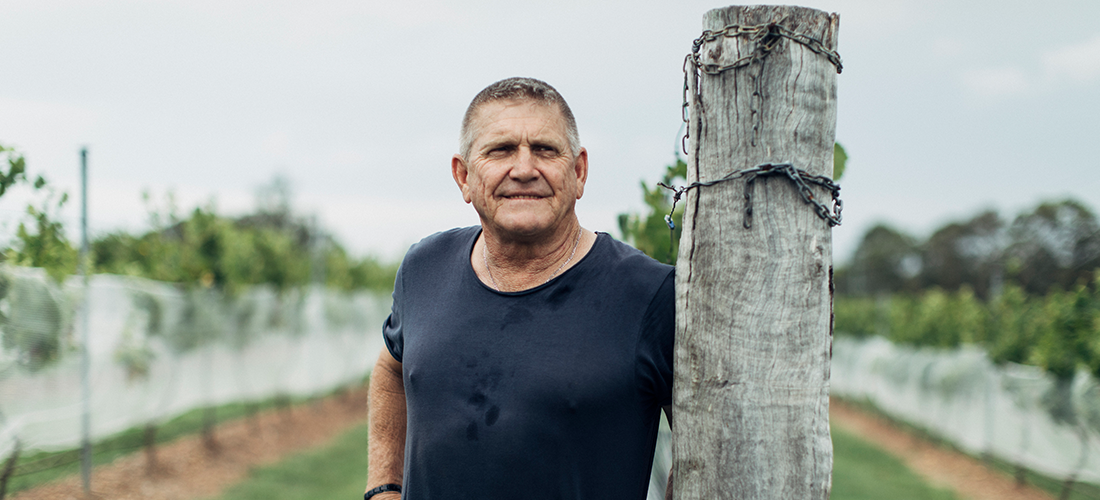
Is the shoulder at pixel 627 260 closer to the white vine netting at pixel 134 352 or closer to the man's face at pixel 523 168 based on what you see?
the man's face at pixel 523 168

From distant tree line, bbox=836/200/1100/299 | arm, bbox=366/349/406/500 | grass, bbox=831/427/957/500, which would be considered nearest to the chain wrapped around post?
arm, bbox=366/349/406/500

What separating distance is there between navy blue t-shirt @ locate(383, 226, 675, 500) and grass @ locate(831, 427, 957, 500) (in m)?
7.46

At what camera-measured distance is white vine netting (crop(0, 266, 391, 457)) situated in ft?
17.2

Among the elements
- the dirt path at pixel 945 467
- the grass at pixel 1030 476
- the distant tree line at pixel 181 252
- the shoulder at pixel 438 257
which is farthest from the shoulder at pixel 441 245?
the dirt path at pixel 945 467

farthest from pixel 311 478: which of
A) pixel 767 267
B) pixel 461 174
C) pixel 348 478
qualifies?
pixel 767 267

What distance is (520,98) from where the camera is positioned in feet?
6.48

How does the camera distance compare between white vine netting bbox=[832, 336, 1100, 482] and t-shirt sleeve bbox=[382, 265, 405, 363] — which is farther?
white vine netting bbox=[832, 336, 1100, 482]

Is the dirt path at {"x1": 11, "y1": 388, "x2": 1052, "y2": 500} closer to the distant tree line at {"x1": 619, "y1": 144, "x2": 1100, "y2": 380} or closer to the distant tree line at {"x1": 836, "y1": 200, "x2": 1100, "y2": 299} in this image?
the distant tree line at {"x1": 619, "y1": 144, "x2": 1100, "y2": 380}

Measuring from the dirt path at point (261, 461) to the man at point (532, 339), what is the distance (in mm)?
5146

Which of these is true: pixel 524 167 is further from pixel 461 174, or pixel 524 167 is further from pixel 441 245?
pixel 441 245

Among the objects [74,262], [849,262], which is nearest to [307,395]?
[74,262]

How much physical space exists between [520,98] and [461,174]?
0.30 meters

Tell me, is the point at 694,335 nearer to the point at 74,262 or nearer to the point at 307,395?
the point at 74,262

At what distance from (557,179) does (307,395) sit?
13.7 m
